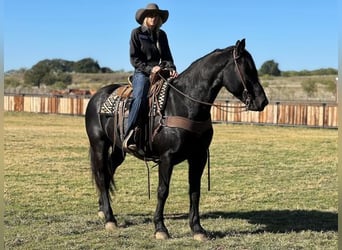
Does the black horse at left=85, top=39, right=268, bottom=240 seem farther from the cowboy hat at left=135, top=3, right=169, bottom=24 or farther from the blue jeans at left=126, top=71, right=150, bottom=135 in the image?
the cowboy hat at left=135, top=3, right=169, bottom=24

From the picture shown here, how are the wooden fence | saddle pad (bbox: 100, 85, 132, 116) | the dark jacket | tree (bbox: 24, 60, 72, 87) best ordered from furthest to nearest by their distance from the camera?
tree (bbox: 24, 60, 72, 87) < the wooden fence < saddle pad (bbox: 100, 85, 132, 116) < the dark jacket

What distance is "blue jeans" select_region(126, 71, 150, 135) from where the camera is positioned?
21.5ft

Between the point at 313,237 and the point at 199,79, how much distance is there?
2.44 metres

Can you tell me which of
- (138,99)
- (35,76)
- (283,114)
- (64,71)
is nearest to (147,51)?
(138,99)

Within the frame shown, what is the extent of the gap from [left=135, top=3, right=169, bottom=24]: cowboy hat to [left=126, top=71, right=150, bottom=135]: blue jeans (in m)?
0.76

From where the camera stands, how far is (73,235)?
260 inches

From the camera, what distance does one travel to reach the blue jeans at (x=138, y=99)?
6555 mm

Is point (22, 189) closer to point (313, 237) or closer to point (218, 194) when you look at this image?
point (218, 194)

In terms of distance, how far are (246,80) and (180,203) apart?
3.53m

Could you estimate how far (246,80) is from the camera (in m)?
6.02

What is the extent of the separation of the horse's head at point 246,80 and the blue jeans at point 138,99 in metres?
1.15

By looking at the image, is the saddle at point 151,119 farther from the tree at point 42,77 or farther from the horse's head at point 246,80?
the tree at point 42,77

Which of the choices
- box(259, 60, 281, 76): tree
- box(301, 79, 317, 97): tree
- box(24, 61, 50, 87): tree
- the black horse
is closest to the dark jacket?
the black horse

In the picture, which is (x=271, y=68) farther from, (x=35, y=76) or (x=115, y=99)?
(x=115, y=99)
